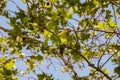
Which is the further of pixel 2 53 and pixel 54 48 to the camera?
pixel 2 53

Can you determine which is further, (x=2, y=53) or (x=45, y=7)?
(x=2, y=53)

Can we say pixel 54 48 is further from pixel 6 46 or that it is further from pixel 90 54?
pixel 6 46

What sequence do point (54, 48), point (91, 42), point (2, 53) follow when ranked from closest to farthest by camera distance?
point (54, 48) < point (91, 42) < point (2, 53)

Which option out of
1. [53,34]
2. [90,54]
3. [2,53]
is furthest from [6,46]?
[53,34]

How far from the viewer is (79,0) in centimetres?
417

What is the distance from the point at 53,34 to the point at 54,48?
91 cm

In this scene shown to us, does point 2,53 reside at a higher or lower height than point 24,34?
higher

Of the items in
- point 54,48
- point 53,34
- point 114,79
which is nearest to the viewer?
point 53,34

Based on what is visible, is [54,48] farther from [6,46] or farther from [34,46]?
[6,46]

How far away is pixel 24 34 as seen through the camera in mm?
4566

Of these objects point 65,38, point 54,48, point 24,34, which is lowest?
point 65,38

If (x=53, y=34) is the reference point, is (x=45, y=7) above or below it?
above

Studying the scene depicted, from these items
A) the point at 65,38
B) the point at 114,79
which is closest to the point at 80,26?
the point at 114,79

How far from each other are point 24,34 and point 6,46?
1353 millimetres
